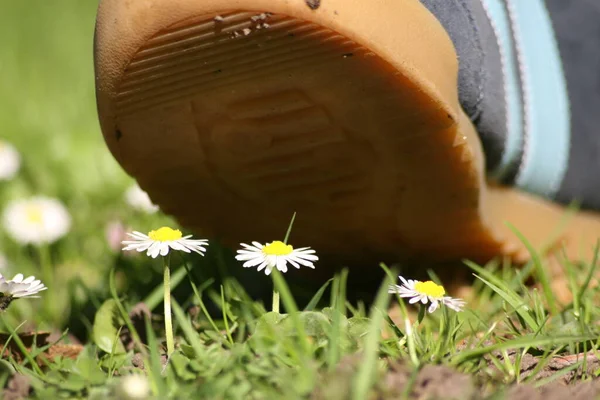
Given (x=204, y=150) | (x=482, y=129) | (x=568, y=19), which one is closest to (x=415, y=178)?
(x=482, y=129)

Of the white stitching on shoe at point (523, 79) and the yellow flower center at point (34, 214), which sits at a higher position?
the white stitching on shoe at point (523, 79)

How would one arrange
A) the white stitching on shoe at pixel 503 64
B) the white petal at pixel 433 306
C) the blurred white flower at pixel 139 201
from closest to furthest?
the white petal at pixel 433 306 < the white stitching on shoe at pixel 503 64 < the blurred white flower at pixel 139 201

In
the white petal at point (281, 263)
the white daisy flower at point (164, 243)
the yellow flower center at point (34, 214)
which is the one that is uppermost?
the white daisy flower at point (164, 243)

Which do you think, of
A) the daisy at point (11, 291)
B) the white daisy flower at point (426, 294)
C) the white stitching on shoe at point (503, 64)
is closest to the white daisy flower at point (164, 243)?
the daisy at point (11, 291)

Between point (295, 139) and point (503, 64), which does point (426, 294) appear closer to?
point (295, 139)

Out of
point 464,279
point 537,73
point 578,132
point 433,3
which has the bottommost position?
point 464,279

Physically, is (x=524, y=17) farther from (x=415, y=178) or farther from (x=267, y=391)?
(x=267, y=391)

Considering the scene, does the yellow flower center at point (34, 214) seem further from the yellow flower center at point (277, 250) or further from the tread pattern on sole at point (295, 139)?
the yellow flower center at point (277, 250)
